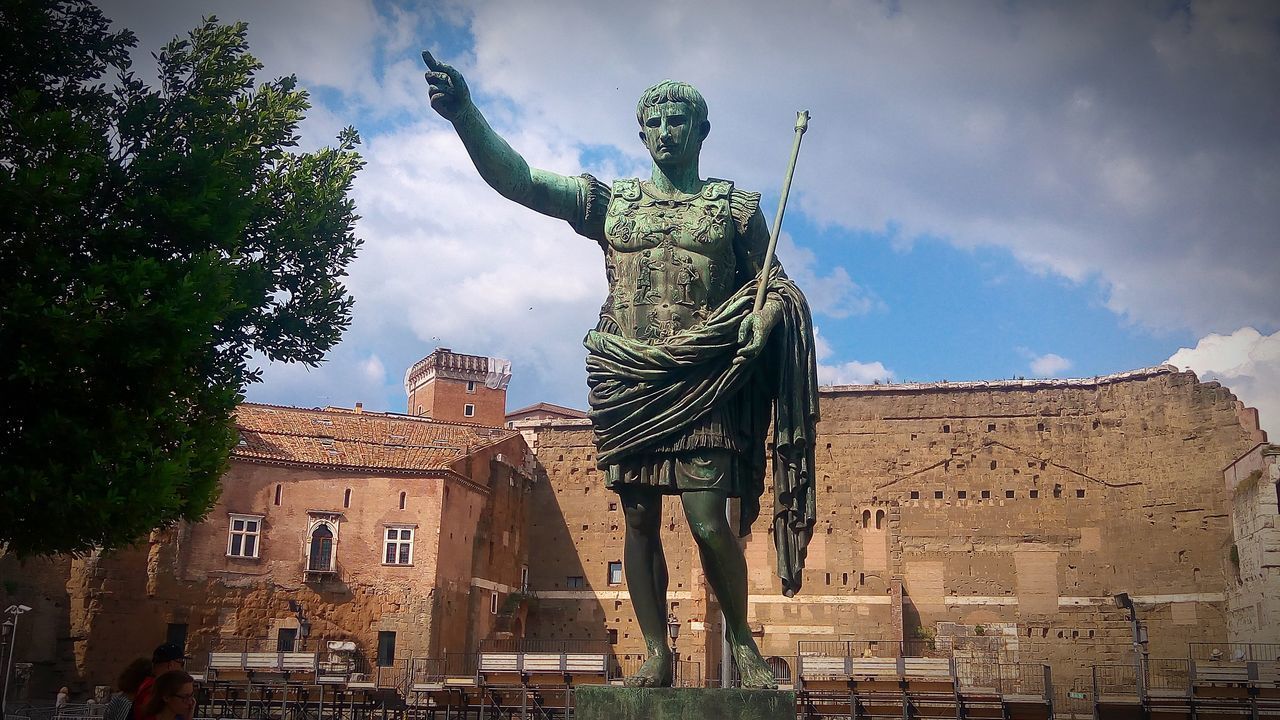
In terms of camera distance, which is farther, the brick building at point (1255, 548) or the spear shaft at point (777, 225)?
the brick building at point (1255, 548)

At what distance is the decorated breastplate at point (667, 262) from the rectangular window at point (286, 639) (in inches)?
1052

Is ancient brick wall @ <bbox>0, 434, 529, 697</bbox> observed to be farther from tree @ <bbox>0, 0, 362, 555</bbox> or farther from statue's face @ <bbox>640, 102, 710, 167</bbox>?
statue's face @ <bbox>640, 102, 710, 167</bbox>

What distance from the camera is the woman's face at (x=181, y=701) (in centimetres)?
437

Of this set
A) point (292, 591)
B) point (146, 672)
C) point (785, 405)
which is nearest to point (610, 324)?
point (785, 405)

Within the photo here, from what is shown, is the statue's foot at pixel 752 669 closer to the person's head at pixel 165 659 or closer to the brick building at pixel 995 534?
the person's head at pixel 165 659

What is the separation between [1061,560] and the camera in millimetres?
34938

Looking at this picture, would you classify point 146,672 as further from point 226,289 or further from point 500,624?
point 500,624

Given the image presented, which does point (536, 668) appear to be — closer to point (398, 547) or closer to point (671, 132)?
point (398, 547)

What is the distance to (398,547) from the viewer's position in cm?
3106

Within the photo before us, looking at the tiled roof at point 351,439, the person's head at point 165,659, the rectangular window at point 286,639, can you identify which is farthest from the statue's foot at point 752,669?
the rectangular window at point 286,639

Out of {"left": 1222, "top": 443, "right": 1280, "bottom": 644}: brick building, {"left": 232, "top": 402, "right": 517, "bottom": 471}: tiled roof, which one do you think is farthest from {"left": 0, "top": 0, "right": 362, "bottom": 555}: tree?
{"left": 1222, "top": 443, "right": 1280, "bottom": 644}: brick building

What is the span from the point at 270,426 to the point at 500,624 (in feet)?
31.2

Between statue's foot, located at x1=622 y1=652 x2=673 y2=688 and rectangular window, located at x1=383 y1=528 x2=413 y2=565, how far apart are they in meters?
27.4

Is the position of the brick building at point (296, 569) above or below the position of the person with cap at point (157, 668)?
above
